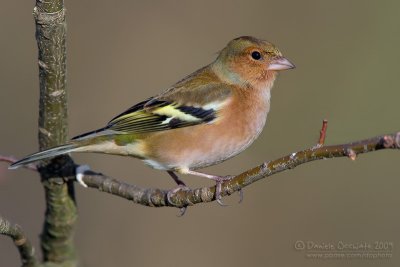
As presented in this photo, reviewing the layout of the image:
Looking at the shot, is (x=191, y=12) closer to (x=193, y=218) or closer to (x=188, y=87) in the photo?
(x=193, y=218)

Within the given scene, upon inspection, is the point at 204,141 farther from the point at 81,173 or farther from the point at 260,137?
the point at 260,137

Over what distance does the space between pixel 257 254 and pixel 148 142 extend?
114 inches

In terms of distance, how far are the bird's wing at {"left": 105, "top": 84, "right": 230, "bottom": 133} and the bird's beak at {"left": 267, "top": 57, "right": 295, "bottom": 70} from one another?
0.49 m

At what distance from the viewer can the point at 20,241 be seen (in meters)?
3.98

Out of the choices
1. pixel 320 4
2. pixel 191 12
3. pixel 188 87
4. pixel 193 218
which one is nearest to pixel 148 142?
pixel 188 87

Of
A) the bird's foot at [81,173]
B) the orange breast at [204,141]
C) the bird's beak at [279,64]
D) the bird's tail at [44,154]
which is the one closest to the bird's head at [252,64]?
the bird's beak at [279,64]

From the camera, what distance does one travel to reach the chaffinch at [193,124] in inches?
195

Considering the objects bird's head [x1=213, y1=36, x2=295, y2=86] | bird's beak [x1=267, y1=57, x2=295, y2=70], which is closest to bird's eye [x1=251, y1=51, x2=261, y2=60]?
bird's head [x1=213, y1=36, x2=295, y2=86]

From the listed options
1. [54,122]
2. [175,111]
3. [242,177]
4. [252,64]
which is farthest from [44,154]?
[252,64]

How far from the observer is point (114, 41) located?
8281 mm

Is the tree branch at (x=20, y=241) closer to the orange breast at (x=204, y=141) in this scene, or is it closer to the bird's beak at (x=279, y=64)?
the orange breast at (x=204, y=141)

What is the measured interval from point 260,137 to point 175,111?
10.2 ft

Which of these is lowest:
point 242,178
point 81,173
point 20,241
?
point 20,241

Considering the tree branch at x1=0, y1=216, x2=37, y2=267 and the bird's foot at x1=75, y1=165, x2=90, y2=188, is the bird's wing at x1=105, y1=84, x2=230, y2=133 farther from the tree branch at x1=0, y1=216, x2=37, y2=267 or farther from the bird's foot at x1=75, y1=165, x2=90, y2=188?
the tree branch at x1=0, y1=216, x2=37, y2=267
